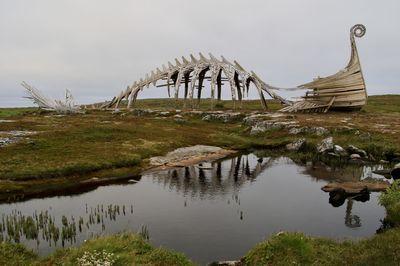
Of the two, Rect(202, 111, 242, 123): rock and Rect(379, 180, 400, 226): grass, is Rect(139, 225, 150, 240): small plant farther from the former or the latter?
Rect(202, 111, 242, 123): rock

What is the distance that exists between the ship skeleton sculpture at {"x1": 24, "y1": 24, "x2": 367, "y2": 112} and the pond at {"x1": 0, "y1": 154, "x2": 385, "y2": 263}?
1379 inches

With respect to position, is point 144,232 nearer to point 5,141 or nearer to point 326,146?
point 5,141

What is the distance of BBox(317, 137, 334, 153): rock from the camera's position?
4332cm

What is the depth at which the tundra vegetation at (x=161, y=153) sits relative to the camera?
51.1 ft

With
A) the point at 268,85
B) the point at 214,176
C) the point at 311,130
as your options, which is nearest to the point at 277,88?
the point at 268,85

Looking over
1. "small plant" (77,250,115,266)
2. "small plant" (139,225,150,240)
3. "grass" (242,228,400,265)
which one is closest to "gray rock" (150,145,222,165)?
"small plant" (139,225,150,240)

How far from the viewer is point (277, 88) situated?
7269 centimetres

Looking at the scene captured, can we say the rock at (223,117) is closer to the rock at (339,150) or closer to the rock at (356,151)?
the rock at (339,150)

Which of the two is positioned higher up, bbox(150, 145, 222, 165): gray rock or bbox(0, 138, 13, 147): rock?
bbox(0, 138, 13, 147): rock

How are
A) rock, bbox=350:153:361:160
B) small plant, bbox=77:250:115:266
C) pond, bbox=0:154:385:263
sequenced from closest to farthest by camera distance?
small plant, bbox=77:250:115:266 → pond, bbox=0:154:385:263 → rock, bbox=350:153:361:160

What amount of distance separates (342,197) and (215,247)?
1293 centimetres

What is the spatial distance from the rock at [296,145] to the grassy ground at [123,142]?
3.46 ft

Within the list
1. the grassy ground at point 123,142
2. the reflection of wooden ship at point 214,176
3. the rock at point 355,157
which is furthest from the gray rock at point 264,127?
the rock at point 355,157

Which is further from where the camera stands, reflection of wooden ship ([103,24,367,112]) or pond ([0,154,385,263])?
reflection of wooden ship ([103,24,367,112])
